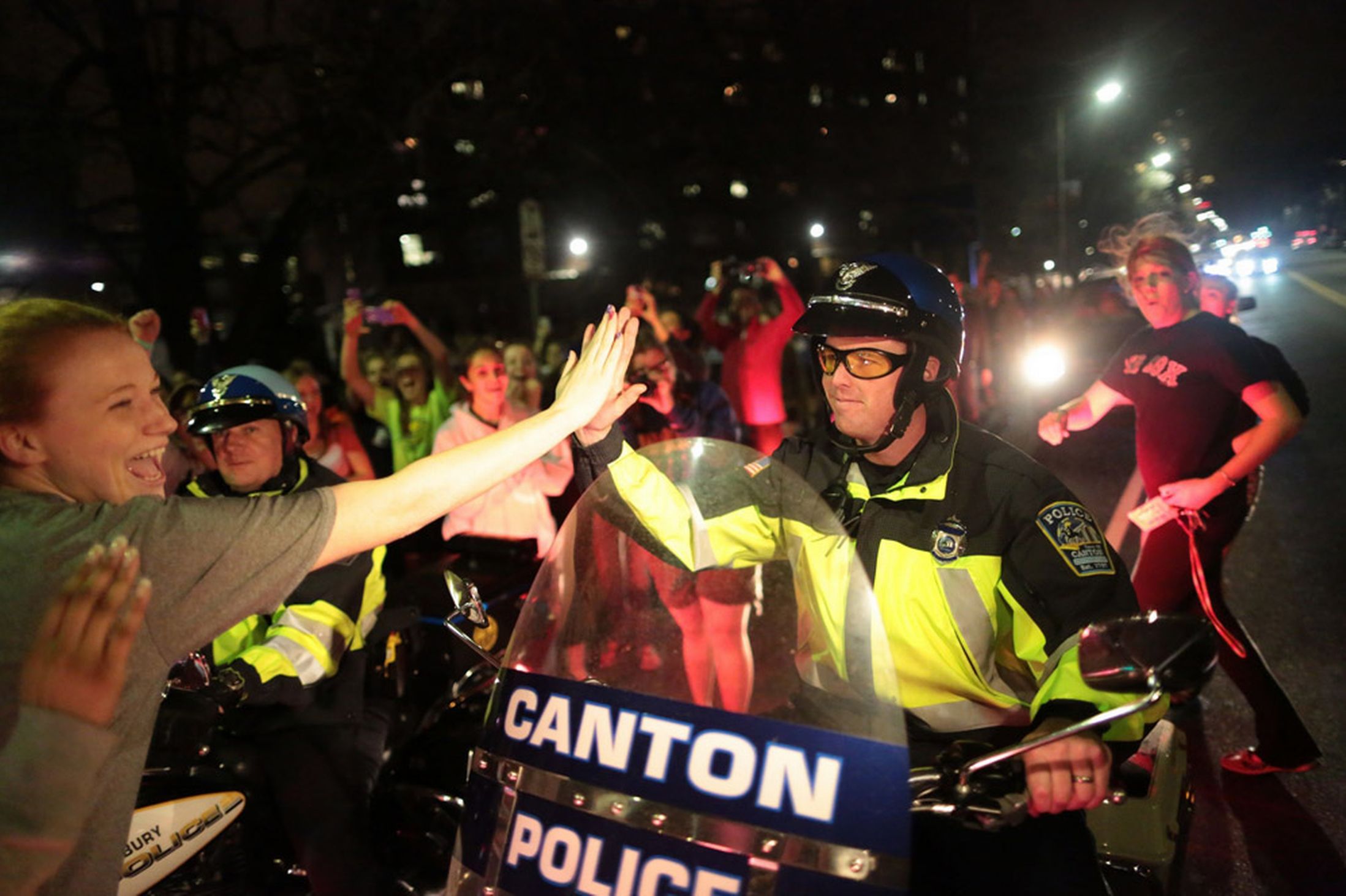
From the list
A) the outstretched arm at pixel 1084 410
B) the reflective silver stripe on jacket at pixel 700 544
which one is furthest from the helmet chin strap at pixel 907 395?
the outstretched arm at pixel 1084 410

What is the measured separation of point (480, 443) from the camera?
2.25 metres

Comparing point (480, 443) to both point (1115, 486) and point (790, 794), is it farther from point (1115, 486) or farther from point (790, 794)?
point (1115, 486)

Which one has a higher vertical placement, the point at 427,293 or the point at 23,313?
the point at 427,293

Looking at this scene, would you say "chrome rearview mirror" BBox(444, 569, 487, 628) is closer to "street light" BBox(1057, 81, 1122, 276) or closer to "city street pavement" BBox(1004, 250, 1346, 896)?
"city street pavement" BBox(1004, 250, 1346, 896)

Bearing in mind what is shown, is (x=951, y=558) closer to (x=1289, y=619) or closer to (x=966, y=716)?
(x=966, y=716)

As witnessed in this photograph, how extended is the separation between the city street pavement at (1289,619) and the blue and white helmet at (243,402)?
13.0 ft

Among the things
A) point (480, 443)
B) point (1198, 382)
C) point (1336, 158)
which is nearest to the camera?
point (480, 443)

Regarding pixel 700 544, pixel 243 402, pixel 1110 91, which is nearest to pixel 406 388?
pixel 243 402

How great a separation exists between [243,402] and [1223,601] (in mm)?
4293

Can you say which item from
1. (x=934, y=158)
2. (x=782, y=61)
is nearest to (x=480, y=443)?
(x=782, y=61)

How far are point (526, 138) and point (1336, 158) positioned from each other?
15356mm

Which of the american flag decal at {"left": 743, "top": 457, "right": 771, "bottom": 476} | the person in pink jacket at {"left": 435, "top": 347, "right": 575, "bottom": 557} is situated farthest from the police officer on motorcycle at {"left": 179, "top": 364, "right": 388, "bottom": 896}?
the person in pink jacket at {"left": 435, "top": 347, "right": 575, "bottom": 557}

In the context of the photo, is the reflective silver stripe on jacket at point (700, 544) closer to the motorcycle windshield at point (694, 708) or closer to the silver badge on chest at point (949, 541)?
the motorcycle windshield at point (694, 708)

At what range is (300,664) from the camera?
11.3 feet
